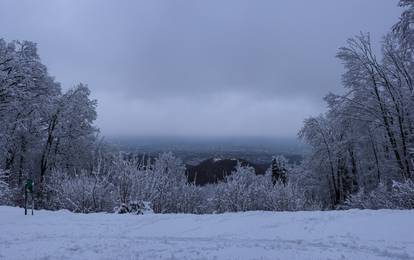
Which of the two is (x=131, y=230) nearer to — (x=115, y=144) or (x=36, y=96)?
(x=36, y=96)

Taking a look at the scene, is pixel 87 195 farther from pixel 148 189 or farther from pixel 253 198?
pixel 253 198

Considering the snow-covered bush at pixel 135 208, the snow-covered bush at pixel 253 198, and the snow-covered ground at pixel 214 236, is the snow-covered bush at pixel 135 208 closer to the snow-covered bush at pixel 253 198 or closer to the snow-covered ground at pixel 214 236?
the snow-covered ground at pixel 214 236

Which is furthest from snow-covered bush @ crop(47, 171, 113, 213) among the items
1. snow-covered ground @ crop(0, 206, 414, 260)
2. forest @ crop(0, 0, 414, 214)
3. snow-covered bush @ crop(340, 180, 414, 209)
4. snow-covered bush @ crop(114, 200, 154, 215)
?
snow-covered bush @ crop(340, 180, 414, 209)

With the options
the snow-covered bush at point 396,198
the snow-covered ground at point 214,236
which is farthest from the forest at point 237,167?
the snow-covered ground at point 214,236

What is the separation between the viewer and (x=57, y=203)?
1531cm

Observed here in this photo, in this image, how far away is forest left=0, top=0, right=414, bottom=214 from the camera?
45.8 ft

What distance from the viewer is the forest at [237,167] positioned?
13953 millimetres

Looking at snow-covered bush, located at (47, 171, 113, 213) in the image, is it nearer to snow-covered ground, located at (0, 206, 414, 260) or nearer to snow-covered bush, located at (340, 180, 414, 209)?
snow-covered ground, located at (0, 206, 414, 260)

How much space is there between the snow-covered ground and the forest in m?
3.01

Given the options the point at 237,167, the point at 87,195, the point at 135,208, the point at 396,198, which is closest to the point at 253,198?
the point at 135,208

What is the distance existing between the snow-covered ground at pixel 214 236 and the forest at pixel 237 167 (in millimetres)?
3008

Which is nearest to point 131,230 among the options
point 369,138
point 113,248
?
point 113,248

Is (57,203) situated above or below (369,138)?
below

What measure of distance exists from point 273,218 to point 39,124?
21.2 metres
